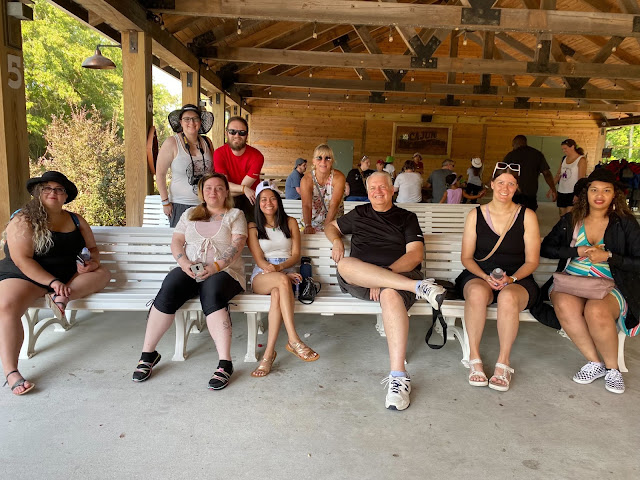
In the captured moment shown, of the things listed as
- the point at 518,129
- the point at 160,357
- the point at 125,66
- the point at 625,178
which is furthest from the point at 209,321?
the point at 518,129

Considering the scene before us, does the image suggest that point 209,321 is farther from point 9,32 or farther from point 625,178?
point 625,178

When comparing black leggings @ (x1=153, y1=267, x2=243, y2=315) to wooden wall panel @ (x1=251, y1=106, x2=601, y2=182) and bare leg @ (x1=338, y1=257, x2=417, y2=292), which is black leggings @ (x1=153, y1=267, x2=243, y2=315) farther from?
wooden wall panel @ (x1=251, y1=106, x2=601, y2=182)

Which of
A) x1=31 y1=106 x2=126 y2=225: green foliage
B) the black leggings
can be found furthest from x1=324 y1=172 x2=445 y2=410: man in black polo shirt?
x1=31 y1=106 x2=126 y2=225: green foliage

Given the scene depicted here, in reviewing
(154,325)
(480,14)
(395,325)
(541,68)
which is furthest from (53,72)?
(395,325)

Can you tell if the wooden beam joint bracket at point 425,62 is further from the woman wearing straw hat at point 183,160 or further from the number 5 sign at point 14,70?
the number 5 sign at point 14,70

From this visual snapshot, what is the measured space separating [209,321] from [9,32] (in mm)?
2432

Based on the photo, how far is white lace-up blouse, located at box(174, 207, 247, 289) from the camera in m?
2.83

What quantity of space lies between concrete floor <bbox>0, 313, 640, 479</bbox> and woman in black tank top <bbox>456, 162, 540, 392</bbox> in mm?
277

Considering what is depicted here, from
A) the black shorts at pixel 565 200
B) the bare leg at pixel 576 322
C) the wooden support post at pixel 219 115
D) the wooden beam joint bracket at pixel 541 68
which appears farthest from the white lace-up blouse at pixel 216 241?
the wooden support post at pixel 219 115

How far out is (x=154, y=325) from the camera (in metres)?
2.62

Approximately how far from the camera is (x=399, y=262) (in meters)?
2.84

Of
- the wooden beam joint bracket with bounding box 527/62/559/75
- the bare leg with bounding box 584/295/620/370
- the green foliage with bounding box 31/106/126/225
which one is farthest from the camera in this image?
the green foliage with bounding box 31/106/126/225

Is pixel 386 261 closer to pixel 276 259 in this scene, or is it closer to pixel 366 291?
pixel 366 291

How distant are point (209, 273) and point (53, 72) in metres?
17.5
